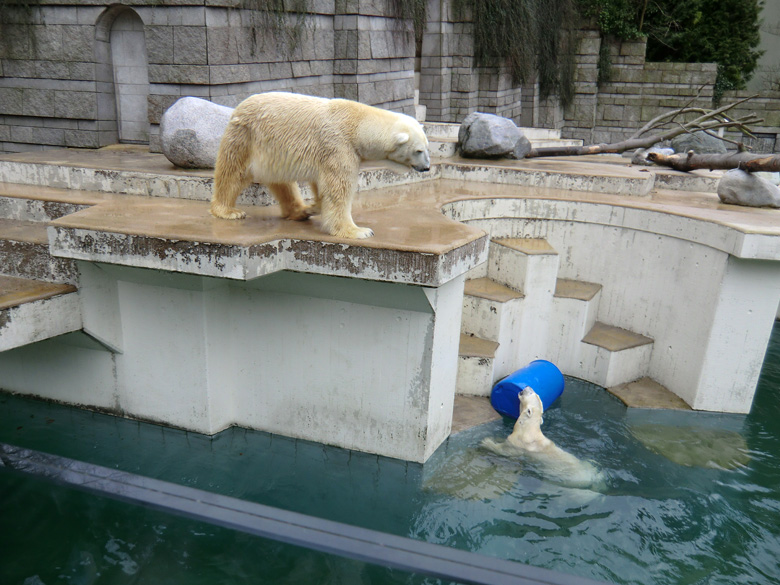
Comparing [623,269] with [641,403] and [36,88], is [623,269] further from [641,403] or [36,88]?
[36,88]

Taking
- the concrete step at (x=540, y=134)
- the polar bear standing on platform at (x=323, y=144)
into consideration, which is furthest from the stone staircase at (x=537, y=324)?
the concrete step at (x=540, y=134)

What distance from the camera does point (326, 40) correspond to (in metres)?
9.07

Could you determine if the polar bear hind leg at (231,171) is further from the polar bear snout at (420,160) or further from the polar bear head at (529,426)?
the polar bear head at (529,426)

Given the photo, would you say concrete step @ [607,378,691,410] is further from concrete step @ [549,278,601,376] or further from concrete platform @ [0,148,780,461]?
concrete step @ [549,278,601,376]

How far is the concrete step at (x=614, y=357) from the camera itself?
20.9ft

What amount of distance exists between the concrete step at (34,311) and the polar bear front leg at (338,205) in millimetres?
2022

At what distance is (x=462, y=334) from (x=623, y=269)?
1957 mm

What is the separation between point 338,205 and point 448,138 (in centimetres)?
685

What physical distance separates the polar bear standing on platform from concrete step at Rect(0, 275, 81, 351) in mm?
1527

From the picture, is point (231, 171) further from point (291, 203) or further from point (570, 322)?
point (570, 322)

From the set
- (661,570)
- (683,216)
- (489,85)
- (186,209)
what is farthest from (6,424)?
(489,85)

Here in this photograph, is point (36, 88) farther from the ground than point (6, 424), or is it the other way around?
point (36, 88)

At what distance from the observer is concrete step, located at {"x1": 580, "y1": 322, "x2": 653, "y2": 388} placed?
6383 mm

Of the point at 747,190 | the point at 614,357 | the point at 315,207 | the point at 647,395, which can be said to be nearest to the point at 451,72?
the point at 747,190
